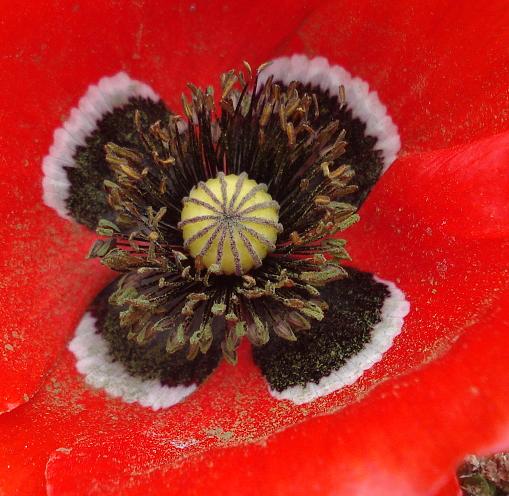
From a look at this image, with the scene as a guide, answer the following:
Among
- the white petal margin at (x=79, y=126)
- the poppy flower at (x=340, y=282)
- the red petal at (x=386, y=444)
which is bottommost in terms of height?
the red petal at (x=386, y=444)

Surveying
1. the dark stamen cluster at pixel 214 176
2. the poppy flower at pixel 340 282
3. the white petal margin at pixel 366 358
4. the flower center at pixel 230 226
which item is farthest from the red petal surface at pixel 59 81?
the white petal margin at pixel 366 358

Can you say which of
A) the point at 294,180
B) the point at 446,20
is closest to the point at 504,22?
the point at 446,20

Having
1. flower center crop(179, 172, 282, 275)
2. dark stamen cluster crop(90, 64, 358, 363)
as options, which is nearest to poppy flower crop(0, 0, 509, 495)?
dark stamen cluster crop(90, 64, 358, 363)

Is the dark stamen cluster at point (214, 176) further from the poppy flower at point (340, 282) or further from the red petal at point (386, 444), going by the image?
the red petal at point (386, 444)

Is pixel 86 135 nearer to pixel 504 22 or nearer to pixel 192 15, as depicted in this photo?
pixel 192 15

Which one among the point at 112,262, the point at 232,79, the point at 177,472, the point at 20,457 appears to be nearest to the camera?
the point at 177,472

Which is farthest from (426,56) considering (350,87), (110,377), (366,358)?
(110,377)

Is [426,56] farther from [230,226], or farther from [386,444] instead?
[386,444]

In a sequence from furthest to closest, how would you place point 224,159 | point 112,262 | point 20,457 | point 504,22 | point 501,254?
point 224,159 → point 112,262 → point 504,22 → point 20,457 → point 501,254
